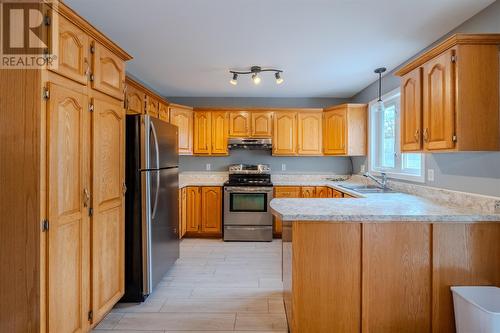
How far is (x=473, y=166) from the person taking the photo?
7.08 ft

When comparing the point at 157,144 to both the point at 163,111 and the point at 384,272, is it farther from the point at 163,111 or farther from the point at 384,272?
the point at 384,272

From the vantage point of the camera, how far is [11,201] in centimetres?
145

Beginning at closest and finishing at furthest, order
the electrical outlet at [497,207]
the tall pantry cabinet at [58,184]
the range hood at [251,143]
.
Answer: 1. the tall pantry cabinet at [58,184]
2. the electrical outlet at [497,207]
3. the range hood at [251,143]

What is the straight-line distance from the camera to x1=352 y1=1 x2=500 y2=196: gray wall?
1.97 metres

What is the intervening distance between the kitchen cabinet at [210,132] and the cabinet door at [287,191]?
3.63 ft

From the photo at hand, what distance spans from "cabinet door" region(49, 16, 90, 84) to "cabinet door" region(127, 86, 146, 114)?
121 cm

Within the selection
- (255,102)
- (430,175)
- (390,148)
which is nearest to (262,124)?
(255,102)

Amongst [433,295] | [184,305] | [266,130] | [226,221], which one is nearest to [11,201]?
[184,305]

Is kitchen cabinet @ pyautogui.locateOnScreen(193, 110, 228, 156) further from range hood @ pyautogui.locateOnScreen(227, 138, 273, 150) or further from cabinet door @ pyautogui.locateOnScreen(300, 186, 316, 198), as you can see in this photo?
cabinet door @ pyautogui.locateOnScreen(300, 186, 316, 198)

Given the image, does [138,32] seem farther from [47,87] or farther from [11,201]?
[11,201]

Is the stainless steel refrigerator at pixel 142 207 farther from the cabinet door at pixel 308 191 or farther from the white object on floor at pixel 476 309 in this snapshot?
the cabinet door at pixel 308 191

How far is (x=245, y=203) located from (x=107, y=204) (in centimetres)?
257

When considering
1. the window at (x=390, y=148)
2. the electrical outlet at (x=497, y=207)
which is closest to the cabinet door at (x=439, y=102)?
the electrical outlet at (x=497, y=207)

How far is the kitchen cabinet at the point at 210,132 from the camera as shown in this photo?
15.5 feet
